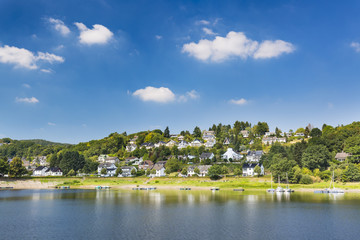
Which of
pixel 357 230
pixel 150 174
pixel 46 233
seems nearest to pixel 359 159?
pixel 357 230

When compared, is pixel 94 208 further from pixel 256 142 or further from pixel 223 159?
pixel 256 142

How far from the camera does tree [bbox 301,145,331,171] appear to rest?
97688 millimetres

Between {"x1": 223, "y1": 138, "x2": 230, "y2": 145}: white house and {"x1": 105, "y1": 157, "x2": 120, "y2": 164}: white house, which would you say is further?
{"x1": 223, "y1": 138, "x2": 230, "y2": 145}: white house

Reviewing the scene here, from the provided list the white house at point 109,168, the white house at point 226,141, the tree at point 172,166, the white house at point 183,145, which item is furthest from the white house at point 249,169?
the white house at point 183,145

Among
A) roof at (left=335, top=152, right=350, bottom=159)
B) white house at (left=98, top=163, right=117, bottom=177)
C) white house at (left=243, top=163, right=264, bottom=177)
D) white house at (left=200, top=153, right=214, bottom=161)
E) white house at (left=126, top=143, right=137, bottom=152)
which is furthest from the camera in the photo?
white house at (left=126, top=143, right=137, bottom=152)

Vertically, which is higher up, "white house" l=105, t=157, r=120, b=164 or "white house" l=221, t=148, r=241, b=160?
"white house" l=221, t=148, r=241, b=160

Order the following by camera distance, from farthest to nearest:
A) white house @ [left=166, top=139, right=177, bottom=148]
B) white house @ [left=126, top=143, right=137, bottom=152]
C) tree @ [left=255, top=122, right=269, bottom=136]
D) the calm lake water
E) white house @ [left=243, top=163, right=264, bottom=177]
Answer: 1. tree @ [left=255, top=122, right=269, bottom=136]
2. white house @ [left=126, top=143, right=137, bottom=152]
3. white house @ [left=166, top=139, right=177, bottom=148]
4. white house @ [left=243, top=163, right=264, bottom=177]
5. the calm lake water

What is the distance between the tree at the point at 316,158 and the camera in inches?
3846

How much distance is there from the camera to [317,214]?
159 feet

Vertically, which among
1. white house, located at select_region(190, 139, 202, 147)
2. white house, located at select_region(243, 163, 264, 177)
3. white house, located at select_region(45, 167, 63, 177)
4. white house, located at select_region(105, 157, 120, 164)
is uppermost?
white house, located at select_region(190, 139, 202, 147)

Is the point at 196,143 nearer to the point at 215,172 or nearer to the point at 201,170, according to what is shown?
the point at 201,170

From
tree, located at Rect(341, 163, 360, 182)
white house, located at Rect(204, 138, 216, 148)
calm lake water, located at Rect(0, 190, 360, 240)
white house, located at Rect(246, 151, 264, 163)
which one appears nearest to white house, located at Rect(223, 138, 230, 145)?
white house, located at Rect(204, 138, 216, 148)

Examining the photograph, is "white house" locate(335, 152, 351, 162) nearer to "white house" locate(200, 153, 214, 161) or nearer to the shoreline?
the shoreline

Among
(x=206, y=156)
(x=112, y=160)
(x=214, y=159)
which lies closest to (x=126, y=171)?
(x=112, y=160)
